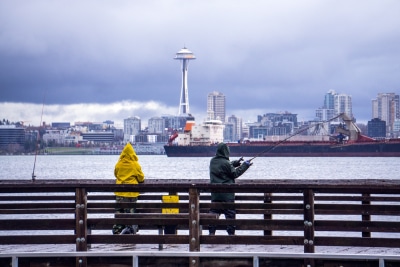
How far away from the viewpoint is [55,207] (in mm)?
12008

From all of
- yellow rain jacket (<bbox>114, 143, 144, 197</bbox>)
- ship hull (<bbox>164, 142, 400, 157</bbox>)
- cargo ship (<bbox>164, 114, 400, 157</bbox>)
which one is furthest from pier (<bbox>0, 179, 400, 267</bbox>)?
ship hull (<bbox>164, 142, 400, 157</bbox>)

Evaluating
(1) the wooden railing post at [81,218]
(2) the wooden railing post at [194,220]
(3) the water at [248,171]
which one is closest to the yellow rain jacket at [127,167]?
(1) the wooden railing post at [81,218]

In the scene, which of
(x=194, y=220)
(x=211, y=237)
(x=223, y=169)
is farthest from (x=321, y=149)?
(x=194, y=220)

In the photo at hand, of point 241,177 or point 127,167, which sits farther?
point 241,177

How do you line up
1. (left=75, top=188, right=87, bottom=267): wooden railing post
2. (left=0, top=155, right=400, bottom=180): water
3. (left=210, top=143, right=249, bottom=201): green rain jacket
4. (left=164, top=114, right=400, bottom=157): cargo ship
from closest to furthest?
(left=75, top=188, right=87, bottom=267): wooden railing post
(left=210, top=143, right=249, bottom=201): green rain jacket
(left=0, top=155, right=400, bottom=180): water
(left=164, top=114, right=400, bottom=157): cargo ship

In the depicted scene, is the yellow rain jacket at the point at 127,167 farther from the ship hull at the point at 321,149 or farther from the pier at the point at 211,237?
A: the ship hull at the point at 321,149

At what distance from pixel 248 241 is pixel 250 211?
3.78 ft

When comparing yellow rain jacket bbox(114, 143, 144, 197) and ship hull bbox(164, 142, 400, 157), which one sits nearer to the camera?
yellow rain jacket bbox(114, 143, 144, 197)

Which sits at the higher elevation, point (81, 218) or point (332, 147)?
point (332, 147)

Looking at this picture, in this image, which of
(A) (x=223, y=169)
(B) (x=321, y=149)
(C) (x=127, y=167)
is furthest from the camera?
(B) (x=321, y=149)

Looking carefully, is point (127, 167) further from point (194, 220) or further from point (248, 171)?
point (248, 171)

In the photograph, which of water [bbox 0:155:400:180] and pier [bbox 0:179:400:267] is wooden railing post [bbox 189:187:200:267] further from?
water [bbox 0:155:400:180]

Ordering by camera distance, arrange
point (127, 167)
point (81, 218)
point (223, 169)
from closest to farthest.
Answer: point (81, 218) → point (127, 167) → point (223, 169)

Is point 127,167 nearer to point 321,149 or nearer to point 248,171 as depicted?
point 248,171
